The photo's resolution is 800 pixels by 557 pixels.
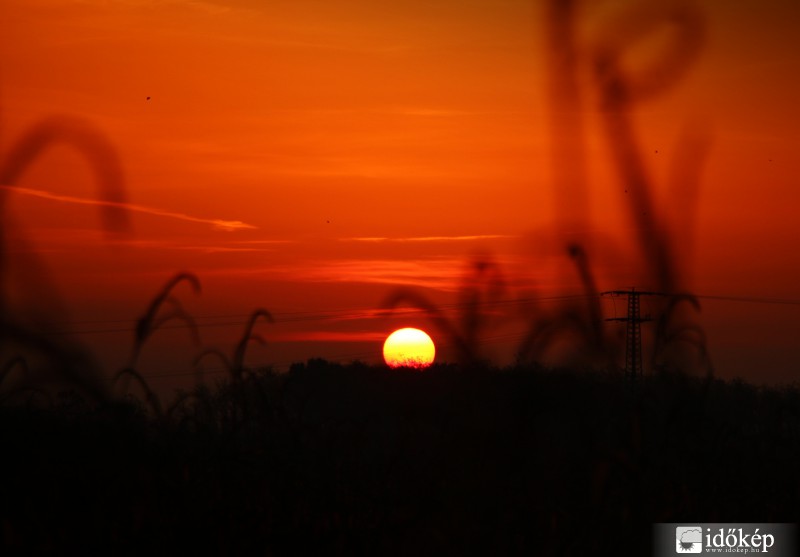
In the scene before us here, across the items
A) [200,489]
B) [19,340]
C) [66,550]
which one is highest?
[19,340]

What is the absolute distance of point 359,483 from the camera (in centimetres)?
1712

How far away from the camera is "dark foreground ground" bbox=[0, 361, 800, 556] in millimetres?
13234

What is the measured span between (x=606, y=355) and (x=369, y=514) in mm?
4622

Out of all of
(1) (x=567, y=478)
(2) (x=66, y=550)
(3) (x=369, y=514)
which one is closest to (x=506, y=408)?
(3) (x=369, y=514)

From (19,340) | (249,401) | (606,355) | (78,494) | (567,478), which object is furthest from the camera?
(567,478)

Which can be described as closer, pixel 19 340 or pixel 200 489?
pixel 19 340

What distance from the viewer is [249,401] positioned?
54.6 feet

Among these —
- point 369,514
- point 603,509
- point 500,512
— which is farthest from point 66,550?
point 603,509

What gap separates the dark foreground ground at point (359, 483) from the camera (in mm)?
13234

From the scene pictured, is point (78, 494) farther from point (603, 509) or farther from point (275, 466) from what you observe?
point (603, 509)

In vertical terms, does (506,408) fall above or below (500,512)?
above

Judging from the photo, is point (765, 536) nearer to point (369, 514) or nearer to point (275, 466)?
point (369, 514)

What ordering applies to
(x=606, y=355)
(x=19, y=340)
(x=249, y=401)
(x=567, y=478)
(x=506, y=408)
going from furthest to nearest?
(x=567, y=478) < (x=249, y=401) < (x=506, y=408) < (x=606, y=355) < (x=19, y=340)

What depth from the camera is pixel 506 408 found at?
13797 millimetres
